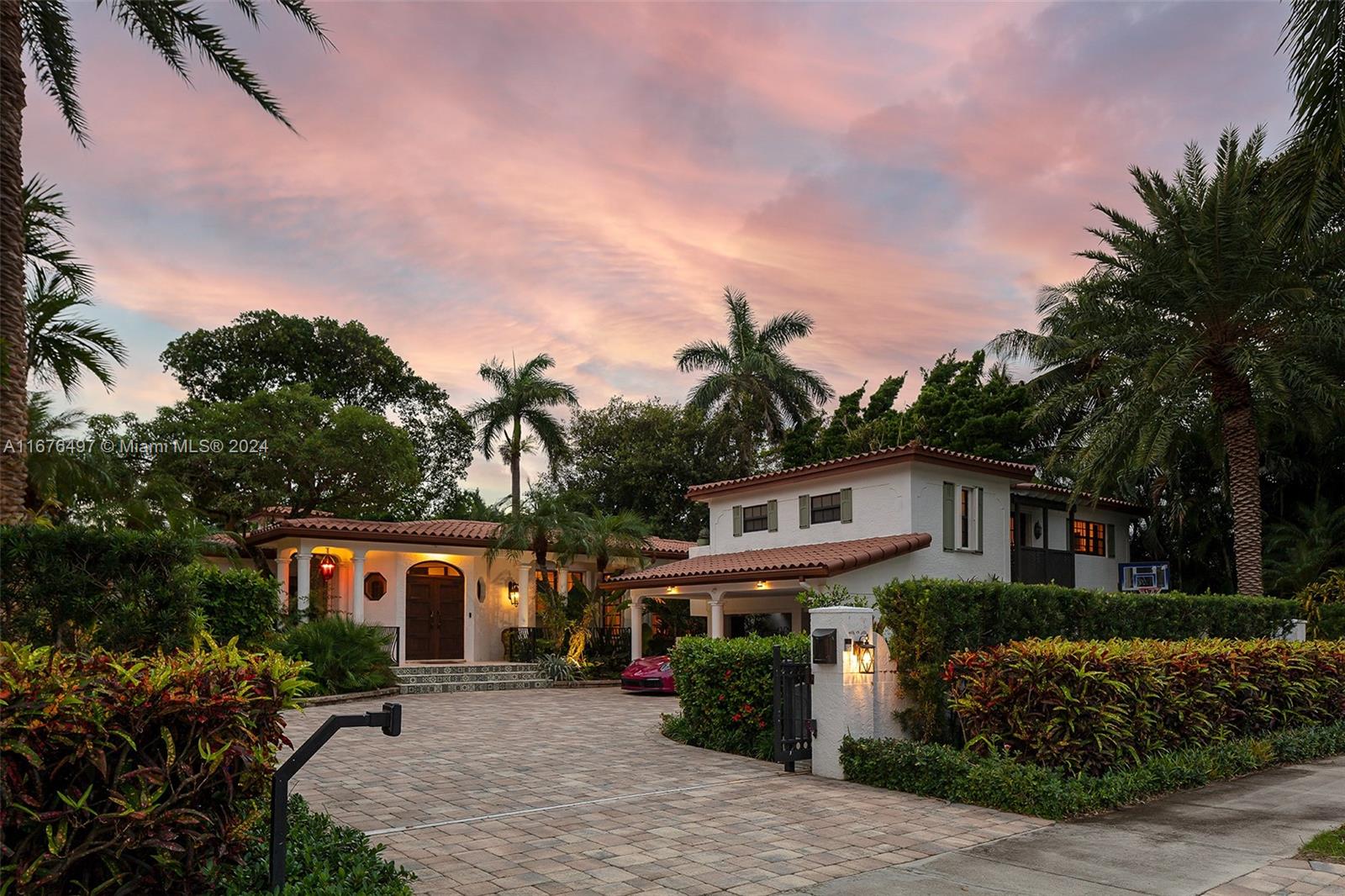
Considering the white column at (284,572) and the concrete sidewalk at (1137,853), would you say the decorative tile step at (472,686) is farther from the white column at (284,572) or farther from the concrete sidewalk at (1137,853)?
the concrete sidewalk at (1137,853)

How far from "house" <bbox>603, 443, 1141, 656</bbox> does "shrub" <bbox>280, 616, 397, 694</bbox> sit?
21.1ft

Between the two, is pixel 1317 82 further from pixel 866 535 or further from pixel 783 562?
pixel 866 535

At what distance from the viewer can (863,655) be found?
1020 cm

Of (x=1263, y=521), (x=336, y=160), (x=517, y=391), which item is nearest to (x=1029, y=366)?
(x=1263, y=521)

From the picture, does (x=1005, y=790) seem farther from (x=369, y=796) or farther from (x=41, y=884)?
(x=41, y=884)

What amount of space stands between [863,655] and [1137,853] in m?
3.53

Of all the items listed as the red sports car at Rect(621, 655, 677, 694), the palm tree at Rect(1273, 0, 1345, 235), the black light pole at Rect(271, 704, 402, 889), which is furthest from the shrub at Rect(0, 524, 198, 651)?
the red sports car at Rect(621, 655, 677, 694)

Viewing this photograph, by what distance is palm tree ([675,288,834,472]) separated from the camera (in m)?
38.3

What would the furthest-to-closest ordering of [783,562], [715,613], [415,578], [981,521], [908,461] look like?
[415,578] → [981,521] → [715,613] → [908,461] → [783,562]

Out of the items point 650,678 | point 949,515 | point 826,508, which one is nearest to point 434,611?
point 650,678

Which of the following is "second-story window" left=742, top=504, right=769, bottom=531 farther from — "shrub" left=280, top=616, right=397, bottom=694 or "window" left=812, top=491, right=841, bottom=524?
"shrub" left=280, top=616, right=397, bottom=694

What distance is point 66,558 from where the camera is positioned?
29.1ft

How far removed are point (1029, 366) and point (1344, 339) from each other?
13.1 m

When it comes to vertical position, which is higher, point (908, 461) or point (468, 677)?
point (908, 461)
